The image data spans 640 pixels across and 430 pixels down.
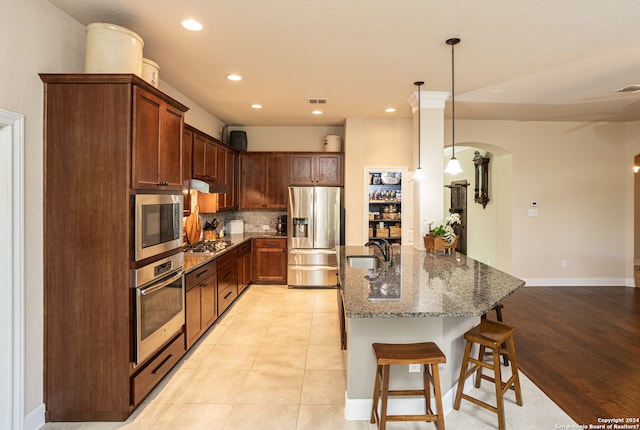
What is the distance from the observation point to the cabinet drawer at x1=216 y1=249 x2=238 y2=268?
4262 mm

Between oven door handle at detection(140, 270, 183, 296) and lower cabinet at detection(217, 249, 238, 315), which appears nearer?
oven door handle at detection(140, 270, 183, 296)

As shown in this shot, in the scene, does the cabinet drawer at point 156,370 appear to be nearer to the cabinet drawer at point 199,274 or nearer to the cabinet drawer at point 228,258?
the cabinet drawer at point 199,274

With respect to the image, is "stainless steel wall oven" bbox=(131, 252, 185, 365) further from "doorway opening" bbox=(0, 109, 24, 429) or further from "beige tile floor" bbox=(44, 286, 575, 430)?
"doorway opening" bbox=(0, 109, 24, 429)

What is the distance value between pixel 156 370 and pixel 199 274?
104 cm

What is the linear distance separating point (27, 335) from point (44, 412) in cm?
55

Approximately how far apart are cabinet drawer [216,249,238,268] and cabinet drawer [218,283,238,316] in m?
0.32

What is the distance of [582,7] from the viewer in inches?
94.5

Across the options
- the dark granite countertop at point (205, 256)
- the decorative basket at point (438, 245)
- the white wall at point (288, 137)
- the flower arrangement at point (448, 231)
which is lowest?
the dark granite countertop at point (205, 256)

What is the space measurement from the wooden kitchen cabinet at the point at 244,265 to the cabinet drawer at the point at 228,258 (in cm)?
32

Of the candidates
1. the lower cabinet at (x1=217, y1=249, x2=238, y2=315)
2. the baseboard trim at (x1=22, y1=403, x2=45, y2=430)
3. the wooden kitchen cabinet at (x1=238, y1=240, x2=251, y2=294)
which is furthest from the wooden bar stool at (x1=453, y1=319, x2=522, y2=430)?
the wooden kitchen cabinet at (x1=238, y1=240, x2=251, y2=294)

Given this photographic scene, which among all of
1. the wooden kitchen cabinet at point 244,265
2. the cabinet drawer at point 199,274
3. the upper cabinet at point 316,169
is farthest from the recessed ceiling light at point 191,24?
the upper cabinet at point 316,169

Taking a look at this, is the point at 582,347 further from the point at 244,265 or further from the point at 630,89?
the point at 244,265

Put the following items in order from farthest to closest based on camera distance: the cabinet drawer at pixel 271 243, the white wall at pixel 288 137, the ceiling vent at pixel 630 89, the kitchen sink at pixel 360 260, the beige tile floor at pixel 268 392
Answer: the white wall at pixel 288 137, the cabinet drawer at pixel 271 243, the ceiling vent at pixel 630 89, the kitchen sink at pixel 360 260, the beige tile floor at pixel 268 392

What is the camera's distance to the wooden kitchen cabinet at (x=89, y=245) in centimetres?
227
